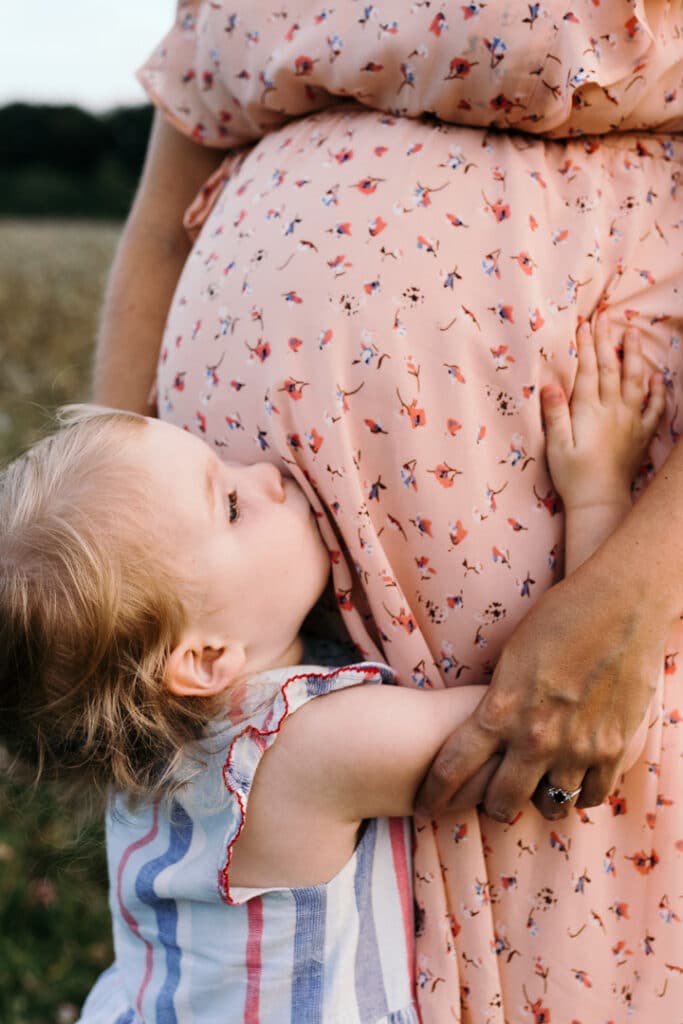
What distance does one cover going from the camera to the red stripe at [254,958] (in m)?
1.49

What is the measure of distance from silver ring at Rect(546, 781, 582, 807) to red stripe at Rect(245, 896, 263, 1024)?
470mm

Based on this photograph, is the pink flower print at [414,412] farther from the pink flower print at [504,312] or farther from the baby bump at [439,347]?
the pink flower print at [504,312]

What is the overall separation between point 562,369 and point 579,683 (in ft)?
1.57

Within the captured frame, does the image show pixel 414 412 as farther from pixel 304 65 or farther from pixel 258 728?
pixel 304 65

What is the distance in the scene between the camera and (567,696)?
4.42 feet

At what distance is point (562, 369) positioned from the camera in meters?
1.49

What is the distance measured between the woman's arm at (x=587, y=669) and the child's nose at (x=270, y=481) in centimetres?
41

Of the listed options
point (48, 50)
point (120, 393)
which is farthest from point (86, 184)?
point (120, 393)

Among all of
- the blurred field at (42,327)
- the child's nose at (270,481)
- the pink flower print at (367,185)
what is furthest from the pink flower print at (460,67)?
the blurred field at (42,327)

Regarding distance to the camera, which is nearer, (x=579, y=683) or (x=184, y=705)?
(x=579, y=683)

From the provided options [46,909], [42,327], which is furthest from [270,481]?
[42,327]

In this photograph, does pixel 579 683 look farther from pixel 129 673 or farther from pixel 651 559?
pixel 129 673

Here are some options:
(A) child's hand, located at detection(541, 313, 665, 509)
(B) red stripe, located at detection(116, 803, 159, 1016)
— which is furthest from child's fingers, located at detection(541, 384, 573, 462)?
(B) red stripe, located at detection(116, 803, 159, 1016)

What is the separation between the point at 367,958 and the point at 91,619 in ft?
2.21
